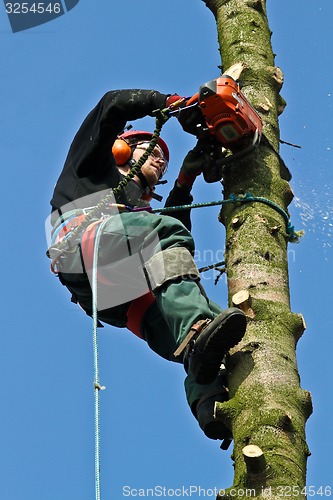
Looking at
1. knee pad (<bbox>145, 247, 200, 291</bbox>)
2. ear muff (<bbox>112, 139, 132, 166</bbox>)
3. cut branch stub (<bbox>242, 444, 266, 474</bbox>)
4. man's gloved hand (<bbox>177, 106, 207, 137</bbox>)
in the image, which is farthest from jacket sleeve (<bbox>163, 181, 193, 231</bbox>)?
cut branch stub (<bbox>242, 444, 266, 474</bbox>)

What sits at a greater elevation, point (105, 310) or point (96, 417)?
point (105, 310)

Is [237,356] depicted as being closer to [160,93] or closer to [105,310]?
[105,310]

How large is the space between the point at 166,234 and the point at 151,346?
0.78m

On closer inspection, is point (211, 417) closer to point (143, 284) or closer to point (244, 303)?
point (244, 303)

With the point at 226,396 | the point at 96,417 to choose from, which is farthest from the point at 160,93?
the point at 96,417

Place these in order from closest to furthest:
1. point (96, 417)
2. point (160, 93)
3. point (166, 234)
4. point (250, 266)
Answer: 1. point (96, 417)
2. point (250, 266)
3. point (166, 234)
4. point (160, 93)

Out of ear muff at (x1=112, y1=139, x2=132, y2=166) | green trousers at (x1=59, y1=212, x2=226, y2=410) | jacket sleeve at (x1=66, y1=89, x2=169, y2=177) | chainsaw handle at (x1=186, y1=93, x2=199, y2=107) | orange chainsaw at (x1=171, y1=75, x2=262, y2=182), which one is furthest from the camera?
ear muff at (x1=112, y1=139, x2=132, y2=166)

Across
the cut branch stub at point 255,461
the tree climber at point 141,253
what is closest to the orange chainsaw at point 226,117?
the tree climber at point 141,253

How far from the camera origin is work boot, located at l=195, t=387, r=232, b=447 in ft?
13.0

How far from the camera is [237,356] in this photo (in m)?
3.79

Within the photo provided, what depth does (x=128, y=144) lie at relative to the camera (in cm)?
556

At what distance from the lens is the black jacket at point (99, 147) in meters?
4.93

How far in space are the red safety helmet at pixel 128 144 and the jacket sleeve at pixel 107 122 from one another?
0.88 feet

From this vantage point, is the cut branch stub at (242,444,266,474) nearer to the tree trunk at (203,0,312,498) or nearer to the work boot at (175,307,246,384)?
the tree trunk at (203,0,312,498)
